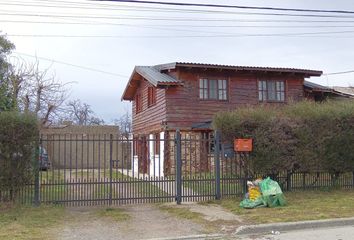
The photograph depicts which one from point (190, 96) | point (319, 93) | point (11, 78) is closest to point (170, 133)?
point (190, 96)

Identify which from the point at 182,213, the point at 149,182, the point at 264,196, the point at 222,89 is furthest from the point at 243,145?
the point at 222,89

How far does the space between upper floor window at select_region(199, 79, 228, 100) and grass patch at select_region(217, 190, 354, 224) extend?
1024 centimetres

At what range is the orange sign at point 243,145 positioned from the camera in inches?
515

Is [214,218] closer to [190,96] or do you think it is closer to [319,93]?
[190,96]

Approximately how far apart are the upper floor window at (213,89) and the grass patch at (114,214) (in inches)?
485

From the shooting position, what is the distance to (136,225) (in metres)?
10.0

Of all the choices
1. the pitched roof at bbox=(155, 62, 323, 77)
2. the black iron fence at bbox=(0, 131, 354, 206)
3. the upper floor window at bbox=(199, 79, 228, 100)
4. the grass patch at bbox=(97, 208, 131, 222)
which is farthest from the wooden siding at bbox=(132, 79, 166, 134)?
the grass patch at bbox=(97, 208, 131, 222)

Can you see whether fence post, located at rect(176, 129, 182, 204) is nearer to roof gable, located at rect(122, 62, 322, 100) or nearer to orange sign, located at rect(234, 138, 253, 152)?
orange sign, located at rect(234, 138, 253, 152)

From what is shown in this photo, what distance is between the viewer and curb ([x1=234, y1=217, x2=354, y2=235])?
9383mm

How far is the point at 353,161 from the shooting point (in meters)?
14.8

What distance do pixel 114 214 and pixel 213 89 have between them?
13396 millimetres

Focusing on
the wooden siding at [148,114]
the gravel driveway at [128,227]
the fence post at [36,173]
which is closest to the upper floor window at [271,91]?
the wooden siding at [148,114]

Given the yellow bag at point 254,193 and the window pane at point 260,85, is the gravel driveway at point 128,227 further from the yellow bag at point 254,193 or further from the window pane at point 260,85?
the window pane at point 260,85

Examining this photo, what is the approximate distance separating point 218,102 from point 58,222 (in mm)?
14537
